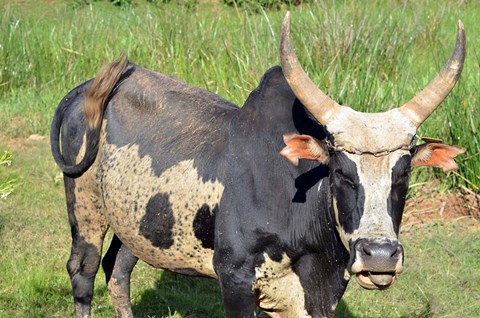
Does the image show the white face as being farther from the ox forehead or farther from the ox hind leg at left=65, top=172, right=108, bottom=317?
the ox hind leg at left=65, top=172, right=108, bottom=317

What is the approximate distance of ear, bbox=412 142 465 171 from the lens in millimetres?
4043

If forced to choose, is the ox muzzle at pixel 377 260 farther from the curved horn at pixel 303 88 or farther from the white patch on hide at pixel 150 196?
the white patch on hide at pixel 150 196

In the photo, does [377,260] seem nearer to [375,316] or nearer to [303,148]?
[303,148]

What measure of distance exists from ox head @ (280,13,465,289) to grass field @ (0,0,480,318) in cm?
198

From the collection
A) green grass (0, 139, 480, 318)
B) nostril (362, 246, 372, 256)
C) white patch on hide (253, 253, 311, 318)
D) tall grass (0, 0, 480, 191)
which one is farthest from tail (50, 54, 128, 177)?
tall grass (0, 0, 480, 191)

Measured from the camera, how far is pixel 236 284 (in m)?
4.29

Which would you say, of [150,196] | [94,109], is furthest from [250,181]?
[94,109]

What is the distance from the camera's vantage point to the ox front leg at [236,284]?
4262 millimetres

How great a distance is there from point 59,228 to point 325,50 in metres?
2.85

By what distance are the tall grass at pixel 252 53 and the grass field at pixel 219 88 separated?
16 mm

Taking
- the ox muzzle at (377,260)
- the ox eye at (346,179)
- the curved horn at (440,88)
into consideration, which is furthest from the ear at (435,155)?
the ox muzzle at (377,260)

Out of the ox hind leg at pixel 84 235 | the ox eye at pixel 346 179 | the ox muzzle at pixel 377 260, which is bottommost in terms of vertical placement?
the ox hind leg at pixel 84 235

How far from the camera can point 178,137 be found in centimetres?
486

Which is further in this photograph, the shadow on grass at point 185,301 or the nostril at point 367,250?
the shadow on grass at point 185,301
